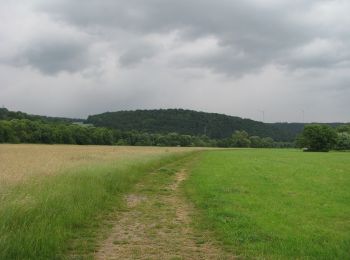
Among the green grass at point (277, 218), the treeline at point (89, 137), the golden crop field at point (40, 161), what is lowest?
the green grass at point (277, 218)

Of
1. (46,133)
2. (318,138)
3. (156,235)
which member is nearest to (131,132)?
(46,133)

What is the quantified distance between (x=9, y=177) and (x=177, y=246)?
8.46m

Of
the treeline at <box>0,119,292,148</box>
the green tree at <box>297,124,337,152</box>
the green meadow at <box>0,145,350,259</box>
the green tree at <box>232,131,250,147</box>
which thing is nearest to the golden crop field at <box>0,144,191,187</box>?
the green meadow at <box>0,145,350,259</box>

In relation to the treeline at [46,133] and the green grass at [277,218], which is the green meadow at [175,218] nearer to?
the green grass at [277,218]

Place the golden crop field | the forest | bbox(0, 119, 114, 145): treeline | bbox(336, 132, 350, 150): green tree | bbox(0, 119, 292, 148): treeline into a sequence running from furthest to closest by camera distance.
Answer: bbox(336, 132, 350, 150): green tree → the forest → bbox(0, 119, 292, 148): treeline → bbox(0, 119, 114, 145): treeline → the golden crop field

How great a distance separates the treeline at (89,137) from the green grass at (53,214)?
283ft

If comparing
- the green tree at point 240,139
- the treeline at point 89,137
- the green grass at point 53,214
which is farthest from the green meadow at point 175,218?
the green tree at point 240,139

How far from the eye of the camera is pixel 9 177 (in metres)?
15.5

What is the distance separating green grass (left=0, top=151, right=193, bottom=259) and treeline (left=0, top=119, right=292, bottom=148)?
86.4 m

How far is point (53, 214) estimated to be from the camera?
11.0 metres

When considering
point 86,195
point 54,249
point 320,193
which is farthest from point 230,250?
point 320,193

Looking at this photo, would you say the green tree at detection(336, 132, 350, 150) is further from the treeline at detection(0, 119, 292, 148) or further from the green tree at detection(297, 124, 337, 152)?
the treeline at detection(0, 119, 292, 148)

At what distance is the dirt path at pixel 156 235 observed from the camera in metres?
8.86

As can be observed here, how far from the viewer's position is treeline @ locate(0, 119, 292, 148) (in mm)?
100306
